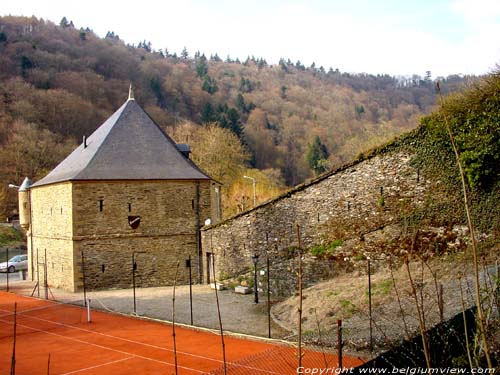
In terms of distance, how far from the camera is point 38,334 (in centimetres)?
1349

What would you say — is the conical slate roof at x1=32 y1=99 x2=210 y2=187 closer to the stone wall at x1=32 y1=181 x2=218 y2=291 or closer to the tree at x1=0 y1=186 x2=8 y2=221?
the stone wall at x1=32 y1=181 x2=218 y2=291

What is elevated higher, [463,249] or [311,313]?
[463,249]

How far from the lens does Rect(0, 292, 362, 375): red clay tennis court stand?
9797mm

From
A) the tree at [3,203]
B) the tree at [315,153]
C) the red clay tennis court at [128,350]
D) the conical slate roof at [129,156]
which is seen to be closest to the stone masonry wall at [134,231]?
the conical slate roof at [129,156]

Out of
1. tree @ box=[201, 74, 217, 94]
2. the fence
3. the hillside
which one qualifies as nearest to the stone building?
the fence

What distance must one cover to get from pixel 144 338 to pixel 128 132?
1240 cm

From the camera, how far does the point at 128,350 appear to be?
37.4 feet

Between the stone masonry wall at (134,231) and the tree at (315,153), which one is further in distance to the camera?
the tree at (315,153)

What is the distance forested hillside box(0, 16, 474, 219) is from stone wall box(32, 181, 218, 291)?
47.8ft

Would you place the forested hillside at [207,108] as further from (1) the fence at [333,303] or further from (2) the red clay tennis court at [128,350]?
(2) the red clay tennis court at [128,350]

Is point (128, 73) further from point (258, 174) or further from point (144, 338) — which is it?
point (144, 338)

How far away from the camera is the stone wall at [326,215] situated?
15.3 m

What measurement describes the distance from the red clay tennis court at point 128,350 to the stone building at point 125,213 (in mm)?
5180

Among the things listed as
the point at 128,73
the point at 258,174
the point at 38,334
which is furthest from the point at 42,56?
the point at 38,334
